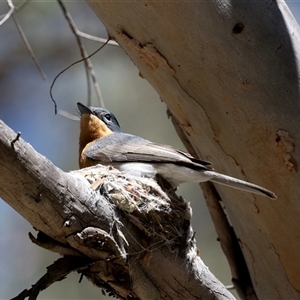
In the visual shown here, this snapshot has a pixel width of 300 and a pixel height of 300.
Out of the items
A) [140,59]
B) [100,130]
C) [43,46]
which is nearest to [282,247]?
[140,59]

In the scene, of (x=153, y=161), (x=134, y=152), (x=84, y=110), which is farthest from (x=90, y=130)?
(x=153, y=161)

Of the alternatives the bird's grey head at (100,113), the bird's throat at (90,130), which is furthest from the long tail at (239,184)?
the bird's grey head at (100,113)

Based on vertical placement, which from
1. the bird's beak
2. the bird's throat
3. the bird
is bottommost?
the bird

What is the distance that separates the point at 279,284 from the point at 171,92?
1089 mm

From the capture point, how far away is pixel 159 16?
2.52 metres

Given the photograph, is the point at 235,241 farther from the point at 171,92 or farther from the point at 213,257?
the point at 213,257

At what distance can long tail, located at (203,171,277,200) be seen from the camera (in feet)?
7.72

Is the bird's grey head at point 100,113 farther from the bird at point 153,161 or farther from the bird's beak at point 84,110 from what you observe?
the bird at point 153,161

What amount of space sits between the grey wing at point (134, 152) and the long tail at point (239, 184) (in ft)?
0.23

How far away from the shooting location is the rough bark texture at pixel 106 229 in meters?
1.72

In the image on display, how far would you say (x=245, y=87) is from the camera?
2.41 metres

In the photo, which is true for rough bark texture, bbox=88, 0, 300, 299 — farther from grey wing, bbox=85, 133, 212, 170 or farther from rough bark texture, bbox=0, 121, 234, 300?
rough bark texture, bbox=0, 121, 234, 300

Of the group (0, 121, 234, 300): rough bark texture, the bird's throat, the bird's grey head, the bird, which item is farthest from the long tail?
the bird's grey head

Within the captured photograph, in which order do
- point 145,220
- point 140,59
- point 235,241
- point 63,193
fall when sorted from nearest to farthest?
1. point 63,193
2. point 145,220
3. point 140,59
4. point 235,241
